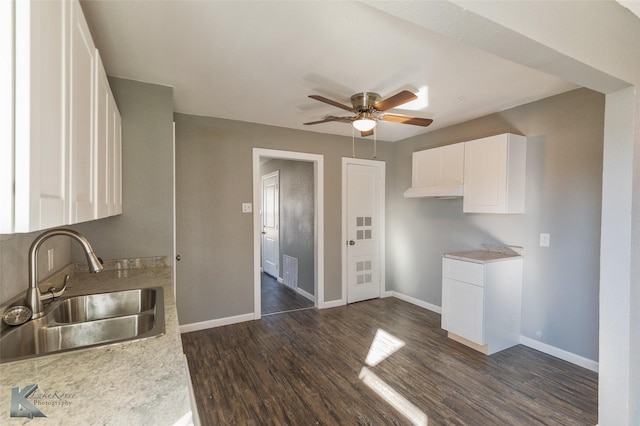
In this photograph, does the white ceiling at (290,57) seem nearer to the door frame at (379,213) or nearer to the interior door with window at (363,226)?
the door frame at (379,213)

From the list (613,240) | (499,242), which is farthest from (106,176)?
(499,242)

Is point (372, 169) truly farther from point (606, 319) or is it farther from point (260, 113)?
point (606, 319)

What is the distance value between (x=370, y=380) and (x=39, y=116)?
261 cm

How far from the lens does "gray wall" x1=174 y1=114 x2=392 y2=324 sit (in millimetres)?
3406

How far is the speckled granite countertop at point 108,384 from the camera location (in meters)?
0.73

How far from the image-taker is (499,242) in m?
3.33

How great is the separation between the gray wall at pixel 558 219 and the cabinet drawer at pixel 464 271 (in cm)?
61

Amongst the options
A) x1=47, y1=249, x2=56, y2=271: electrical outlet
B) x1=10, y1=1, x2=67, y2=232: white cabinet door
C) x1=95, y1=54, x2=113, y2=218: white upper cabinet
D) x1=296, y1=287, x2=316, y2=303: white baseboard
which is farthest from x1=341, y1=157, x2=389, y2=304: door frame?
x1=10, y1=1, x2=67, y2=232: white cabinet door

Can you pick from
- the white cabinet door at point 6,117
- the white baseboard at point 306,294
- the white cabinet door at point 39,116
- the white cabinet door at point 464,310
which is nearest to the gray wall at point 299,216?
the white baseboard at point 306,294

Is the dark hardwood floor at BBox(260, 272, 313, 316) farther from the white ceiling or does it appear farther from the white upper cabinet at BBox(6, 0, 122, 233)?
the white upper cabinet at BBox(6, 0, 122, 233)

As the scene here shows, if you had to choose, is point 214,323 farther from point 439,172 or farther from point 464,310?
point 439,172

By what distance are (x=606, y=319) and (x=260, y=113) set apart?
3.34 m

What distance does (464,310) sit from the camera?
304 centimetres

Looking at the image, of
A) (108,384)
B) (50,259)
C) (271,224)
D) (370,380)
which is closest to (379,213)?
(271,224)
